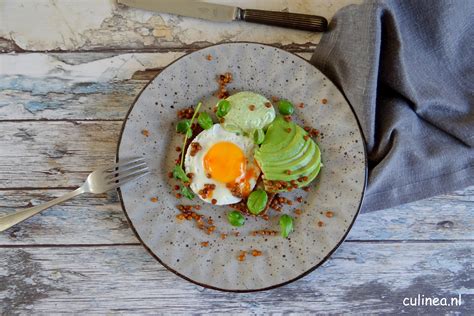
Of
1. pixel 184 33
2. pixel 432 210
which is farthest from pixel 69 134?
pixel 432 210

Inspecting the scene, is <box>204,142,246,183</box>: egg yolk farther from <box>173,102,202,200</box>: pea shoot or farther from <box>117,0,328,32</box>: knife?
<box>117,0,328,32</box>: knife

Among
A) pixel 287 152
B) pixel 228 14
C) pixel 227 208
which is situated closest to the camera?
pixel 287 152

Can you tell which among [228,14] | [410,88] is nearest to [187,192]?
[228,14]

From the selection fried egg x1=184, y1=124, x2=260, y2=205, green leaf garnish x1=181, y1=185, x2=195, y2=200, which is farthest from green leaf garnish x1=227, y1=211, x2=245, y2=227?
green leaf garnish x1=181, y1=185, x2=195, y2=200

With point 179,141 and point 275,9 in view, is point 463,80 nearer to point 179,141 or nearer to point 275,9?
point 275,9

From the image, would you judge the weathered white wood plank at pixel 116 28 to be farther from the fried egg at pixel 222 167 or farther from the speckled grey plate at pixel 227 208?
the fried egg at pixel 222 167

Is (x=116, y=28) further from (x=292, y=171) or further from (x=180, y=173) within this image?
(x=292, y=171)
